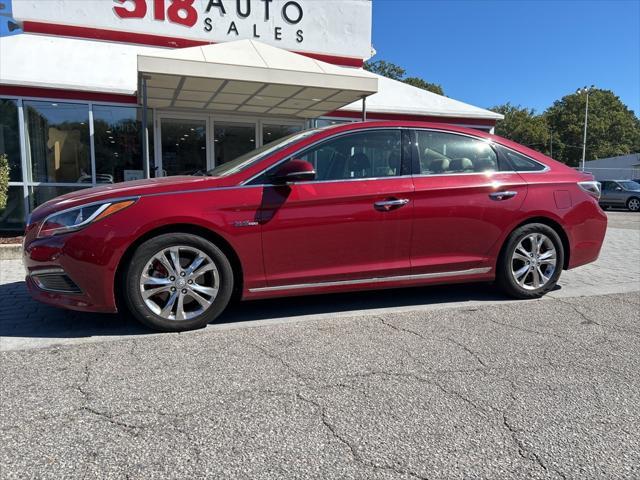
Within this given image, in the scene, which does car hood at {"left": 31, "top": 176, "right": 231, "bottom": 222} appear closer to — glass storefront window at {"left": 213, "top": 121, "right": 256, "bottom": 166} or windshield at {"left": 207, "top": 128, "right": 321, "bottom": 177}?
windshield at {"left": 207, "top": 128, "right": 321, "bottom": 177}

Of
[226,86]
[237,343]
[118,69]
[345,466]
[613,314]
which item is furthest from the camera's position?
[118,69]

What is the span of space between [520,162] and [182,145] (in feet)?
27.3

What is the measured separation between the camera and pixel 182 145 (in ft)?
36.9

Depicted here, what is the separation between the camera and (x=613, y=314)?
177 inches

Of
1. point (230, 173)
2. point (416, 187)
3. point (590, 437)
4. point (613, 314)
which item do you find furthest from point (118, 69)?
point (590, 437)

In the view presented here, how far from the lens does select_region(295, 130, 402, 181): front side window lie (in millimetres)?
4184

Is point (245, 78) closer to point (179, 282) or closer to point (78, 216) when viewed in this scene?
point (78, 216)

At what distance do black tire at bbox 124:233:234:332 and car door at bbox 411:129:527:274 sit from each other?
1.66m

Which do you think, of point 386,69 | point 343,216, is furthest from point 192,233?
point 386,69

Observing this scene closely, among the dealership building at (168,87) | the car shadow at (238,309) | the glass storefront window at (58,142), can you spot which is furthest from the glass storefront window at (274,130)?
the car shadow at (238,309)

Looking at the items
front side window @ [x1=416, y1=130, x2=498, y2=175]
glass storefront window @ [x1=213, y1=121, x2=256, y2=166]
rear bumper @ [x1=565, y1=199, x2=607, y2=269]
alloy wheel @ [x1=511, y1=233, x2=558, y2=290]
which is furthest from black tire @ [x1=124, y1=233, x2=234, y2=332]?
glass storefront window @ [x1=213, y1=121, x2=256, y2=166]

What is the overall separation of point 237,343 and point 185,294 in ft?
1.92

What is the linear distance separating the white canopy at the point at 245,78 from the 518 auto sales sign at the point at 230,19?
263cm

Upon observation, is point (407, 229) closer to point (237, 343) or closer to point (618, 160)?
point (237, 343)
